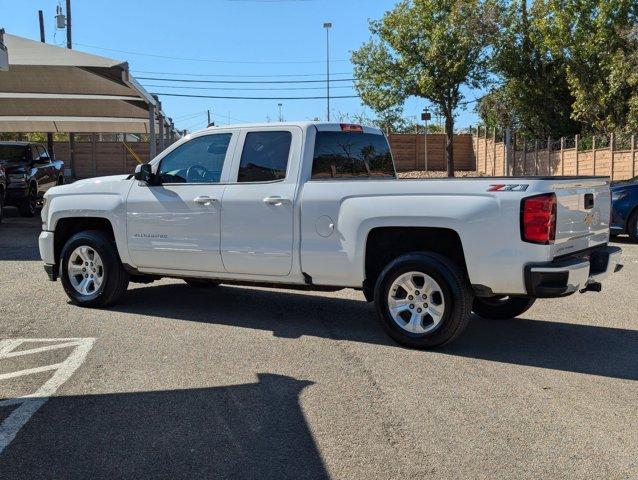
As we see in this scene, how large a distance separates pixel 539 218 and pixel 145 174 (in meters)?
3.94

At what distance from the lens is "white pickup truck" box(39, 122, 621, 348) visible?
5285mm

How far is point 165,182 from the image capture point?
707cm

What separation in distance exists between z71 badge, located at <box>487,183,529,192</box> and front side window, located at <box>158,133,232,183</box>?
2778mm

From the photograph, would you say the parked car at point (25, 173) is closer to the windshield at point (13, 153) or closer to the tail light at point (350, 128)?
the windshield at point (13, 153)

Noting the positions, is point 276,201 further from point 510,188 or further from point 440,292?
point 510,188

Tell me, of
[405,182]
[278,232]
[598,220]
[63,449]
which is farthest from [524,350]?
[63,449]

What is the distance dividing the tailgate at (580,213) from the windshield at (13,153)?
15991 mm

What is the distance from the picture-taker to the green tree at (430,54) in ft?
108

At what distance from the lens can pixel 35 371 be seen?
520cm

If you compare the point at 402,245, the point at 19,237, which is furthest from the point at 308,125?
the point at 19,237

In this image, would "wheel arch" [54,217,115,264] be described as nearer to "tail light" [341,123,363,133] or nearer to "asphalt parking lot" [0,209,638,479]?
"asphalt parking lot" [0,209,638,479]

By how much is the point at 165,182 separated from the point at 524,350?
391 cm

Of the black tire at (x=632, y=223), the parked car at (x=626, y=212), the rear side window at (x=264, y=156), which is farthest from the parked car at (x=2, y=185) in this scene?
the black tire at (x=632, y=223)

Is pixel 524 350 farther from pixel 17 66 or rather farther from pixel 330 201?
pixel 17 66
